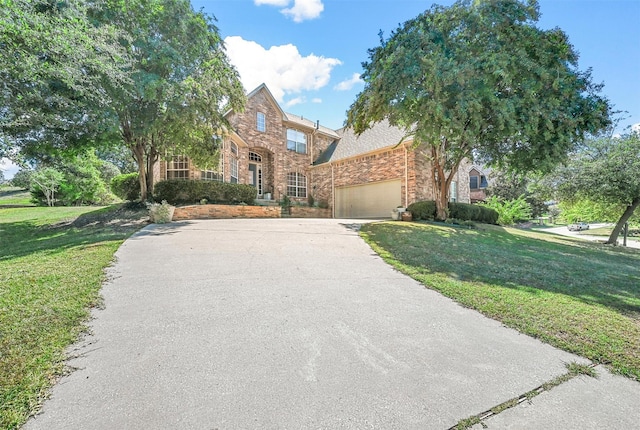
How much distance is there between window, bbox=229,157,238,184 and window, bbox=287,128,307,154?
4.57m

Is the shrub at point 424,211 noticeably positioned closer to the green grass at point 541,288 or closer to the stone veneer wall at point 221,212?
the green grass at point 541,288

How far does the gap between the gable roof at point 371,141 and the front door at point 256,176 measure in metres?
5.13

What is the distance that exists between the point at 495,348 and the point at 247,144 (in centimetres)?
1836

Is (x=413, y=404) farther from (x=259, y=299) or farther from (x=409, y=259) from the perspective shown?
(x=409, y=259)

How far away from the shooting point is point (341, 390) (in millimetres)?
2174

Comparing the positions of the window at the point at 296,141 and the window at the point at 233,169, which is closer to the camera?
the window at the point at 233,169

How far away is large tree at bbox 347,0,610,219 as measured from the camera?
30.8 feet

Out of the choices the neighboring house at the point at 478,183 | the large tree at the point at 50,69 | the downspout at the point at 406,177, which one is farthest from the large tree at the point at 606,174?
the neighboring house at the point at 478,183

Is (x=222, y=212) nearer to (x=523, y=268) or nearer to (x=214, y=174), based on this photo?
(x=214, y=174)

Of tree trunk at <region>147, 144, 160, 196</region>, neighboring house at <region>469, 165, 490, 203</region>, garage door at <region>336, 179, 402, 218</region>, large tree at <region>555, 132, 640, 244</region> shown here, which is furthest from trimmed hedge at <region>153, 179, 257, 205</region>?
neighboring house at <region>469, 165, 490, 203</region>

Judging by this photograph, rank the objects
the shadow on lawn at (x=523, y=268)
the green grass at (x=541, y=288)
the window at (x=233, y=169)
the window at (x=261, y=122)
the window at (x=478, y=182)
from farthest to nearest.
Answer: the window at (x=478, y=182), the window at (x=261, y=122), the window at (x=233, y=169), the shadow on lawn at (x=523, y=268), the green grass at (x=541, y=288)

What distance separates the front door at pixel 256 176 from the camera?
20.3m

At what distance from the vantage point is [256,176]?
20.6 meters

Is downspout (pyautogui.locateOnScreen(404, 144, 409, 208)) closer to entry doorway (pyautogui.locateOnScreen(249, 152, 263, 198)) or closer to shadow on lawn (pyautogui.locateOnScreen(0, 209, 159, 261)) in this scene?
entry doorway (pyautogui.locateOnScreen(249, 152, 263, 198))
